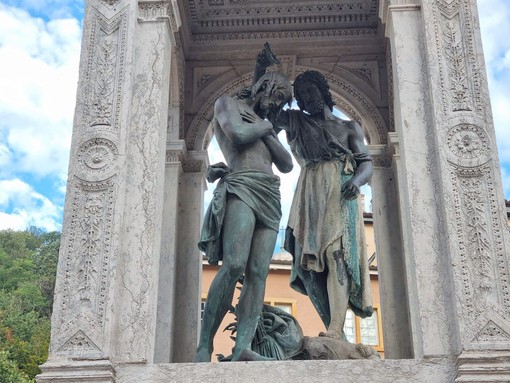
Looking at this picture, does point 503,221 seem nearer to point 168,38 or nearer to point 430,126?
point 430,126

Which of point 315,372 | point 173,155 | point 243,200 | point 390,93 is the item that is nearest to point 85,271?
point 243,200

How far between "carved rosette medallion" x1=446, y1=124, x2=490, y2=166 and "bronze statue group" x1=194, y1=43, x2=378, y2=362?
1.41 meters

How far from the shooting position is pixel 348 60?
41.5ft

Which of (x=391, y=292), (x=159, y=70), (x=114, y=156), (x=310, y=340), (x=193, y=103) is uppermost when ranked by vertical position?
(x=193, y=103)

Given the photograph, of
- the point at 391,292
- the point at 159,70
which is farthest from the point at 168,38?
the point at 391,292

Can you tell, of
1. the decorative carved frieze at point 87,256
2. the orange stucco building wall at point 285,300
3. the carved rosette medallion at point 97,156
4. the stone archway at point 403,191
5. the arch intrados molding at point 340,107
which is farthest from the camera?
the orange stucco building wall at point 285,300

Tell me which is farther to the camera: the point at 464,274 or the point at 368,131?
the point at 368,131

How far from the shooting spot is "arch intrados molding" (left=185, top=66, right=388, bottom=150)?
1211 centimetres

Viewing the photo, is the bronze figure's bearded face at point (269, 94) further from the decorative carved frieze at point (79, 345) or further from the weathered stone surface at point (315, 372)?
the decorative carved frieze at point (79, 345)

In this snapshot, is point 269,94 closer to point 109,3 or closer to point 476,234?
point 109,3

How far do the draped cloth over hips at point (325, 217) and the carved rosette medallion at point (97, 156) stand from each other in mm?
2295

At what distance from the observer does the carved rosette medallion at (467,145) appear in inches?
321

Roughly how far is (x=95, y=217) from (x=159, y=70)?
178 cm

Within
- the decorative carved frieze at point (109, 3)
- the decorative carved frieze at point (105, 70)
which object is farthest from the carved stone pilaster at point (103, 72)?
the decorative carved frieze at point (109, 3)
